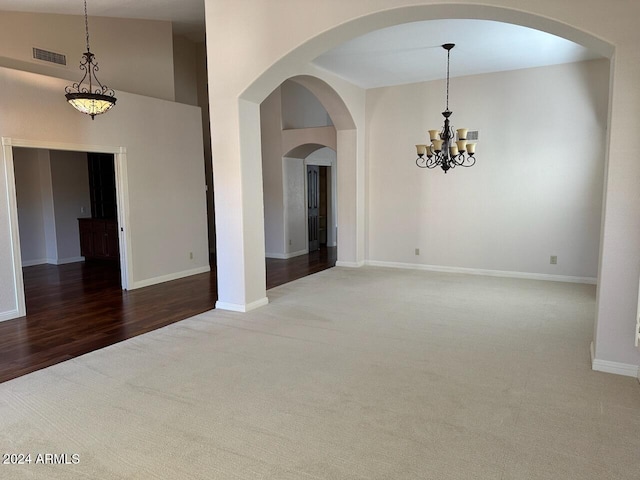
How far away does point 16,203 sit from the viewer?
4.85 m

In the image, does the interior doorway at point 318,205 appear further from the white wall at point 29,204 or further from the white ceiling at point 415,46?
the white wall at point 29,204

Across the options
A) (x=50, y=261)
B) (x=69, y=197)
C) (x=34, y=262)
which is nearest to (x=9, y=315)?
(x=34, y=262)

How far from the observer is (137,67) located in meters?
6.50

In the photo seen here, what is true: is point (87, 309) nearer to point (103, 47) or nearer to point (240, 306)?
point (240, 306)

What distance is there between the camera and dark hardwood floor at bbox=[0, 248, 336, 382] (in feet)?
12.6

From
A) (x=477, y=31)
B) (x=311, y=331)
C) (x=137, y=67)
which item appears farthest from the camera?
(x=137, y=67)

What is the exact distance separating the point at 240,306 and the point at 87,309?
1.90 metres

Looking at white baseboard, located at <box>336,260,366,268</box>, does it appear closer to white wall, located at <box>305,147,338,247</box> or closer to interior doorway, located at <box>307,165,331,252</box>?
interior doorway, located at <box>307,165,331,252</box>

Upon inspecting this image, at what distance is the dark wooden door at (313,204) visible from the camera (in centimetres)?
959

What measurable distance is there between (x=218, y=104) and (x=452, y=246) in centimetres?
429

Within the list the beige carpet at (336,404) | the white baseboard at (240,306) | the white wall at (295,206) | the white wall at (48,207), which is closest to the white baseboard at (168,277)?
the white baseboard at (240,306)

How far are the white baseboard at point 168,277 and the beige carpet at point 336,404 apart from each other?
2.14 metres

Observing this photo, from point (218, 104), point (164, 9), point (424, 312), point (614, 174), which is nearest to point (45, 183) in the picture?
point (164, 9)

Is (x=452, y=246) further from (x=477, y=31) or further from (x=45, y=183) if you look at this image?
(x=45, y=183)
